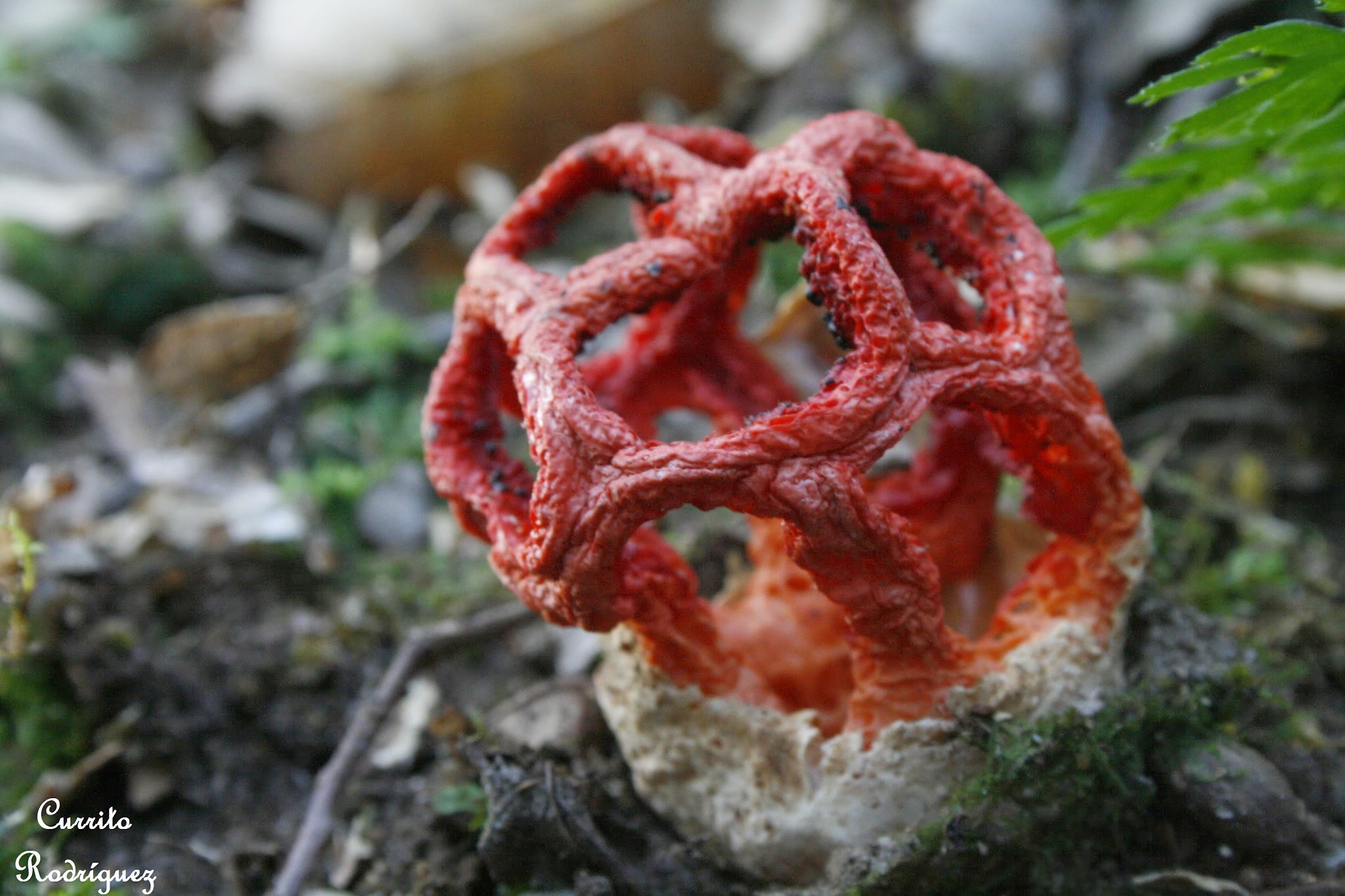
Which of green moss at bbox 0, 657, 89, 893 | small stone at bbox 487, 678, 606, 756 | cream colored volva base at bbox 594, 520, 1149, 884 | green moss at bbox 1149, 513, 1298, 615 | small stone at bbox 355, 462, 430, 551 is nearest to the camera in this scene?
cream colored volva base at bbox 594, 520, 1149, 884

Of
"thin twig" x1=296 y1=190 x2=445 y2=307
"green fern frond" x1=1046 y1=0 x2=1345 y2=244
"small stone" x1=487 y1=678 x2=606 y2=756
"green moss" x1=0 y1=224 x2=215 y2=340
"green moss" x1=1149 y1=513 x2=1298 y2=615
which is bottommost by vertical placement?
"green moss" x1=1149 y1=513 x2=1298 y2=615

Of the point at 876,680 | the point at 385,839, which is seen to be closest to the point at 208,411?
the point at 385,839

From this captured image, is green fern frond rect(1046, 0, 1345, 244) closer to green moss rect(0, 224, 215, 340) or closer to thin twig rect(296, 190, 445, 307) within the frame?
thin twig rect(296, 190, 445, 307)

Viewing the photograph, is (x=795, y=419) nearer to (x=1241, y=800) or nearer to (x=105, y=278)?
(x=1241, y=800)

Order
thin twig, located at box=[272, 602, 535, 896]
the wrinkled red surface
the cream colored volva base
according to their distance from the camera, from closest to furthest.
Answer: the wrinkled red surface < the cream colored volva base < thin twig, located at box=[272, 602, 535, 896]

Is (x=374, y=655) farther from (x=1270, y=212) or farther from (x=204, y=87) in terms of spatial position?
(x=204, y=87)

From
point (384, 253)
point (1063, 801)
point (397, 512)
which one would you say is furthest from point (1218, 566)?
point (384, 253)

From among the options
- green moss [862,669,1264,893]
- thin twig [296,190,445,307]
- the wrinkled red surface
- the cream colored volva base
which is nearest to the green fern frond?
the wrinkled red surface

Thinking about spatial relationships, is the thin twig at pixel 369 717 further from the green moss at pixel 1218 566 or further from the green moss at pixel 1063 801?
the green moss at pixel 1218 566
